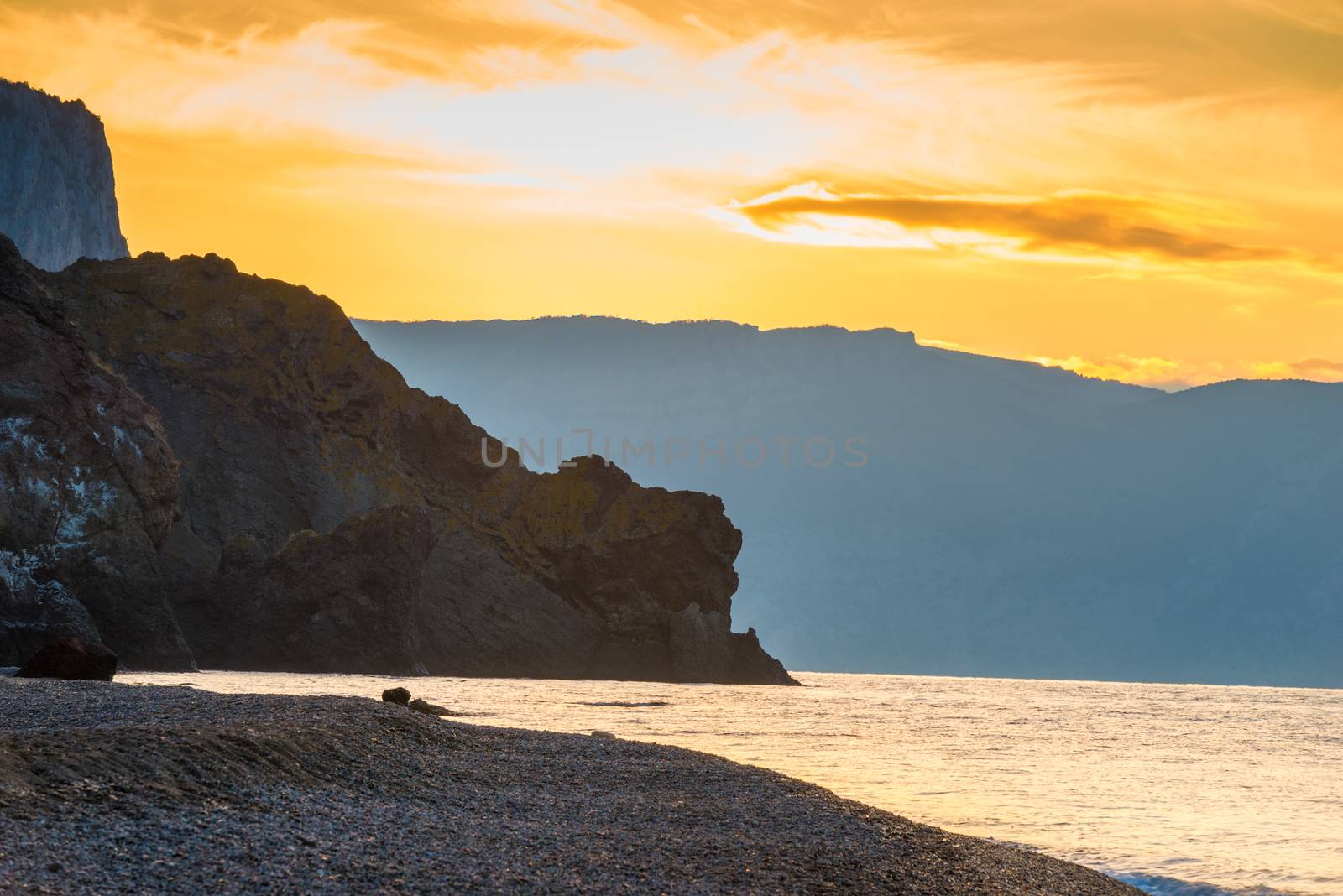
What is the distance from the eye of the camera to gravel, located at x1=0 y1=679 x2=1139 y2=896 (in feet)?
44.6

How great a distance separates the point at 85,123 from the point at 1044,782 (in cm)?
14491

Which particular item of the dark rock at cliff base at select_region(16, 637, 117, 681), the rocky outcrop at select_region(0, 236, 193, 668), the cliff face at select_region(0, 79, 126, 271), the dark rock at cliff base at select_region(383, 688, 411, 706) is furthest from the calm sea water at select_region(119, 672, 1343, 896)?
the cliff face at select_region(0, 79, 126, 271)

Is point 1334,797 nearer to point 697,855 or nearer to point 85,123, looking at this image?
point 697,855

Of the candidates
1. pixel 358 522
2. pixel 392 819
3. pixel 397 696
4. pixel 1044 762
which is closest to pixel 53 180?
pixel 358 522

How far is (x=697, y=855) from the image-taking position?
55.9ft

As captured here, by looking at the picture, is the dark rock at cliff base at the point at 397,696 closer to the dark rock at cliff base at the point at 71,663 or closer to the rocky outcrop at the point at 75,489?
the dark rock at cliff base at the point at 71,663

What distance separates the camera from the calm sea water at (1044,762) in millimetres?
25109

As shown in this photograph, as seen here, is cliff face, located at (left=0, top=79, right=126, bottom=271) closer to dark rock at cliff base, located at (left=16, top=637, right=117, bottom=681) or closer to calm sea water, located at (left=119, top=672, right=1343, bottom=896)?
calm sea water, located at (left=119, top=672, right=1343, bottom=896)

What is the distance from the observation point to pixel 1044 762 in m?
43.0

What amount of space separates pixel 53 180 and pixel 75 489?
94142mm

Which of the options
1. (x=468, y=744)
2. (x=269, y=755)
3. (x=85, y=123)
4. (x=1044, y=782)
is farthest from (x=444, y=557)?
(x=85, y=123)

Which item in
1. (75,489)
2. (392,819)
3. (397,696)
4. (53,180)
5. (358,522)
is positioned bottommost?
(392,819)

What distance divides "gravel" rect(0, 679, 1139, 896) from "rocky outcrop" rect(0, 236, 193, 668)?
1482 inches

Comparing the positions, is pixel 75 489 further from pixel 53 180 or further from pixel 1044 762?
pixel 53 180
